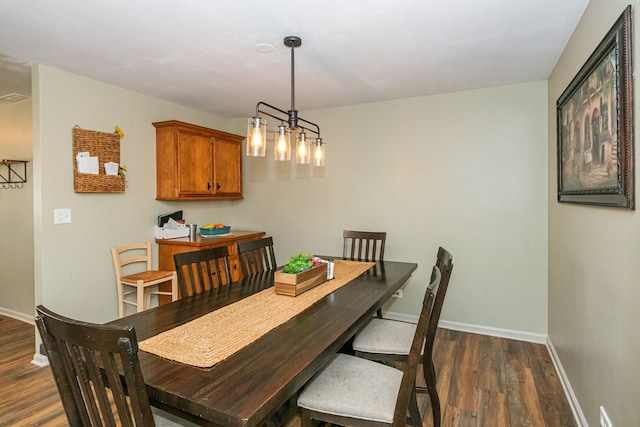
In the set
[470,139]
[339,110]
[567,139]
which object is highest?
[339,110]

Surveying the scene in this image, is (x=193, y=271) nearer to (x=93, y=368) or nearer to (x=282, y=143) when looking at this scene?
(x=282, y=143)

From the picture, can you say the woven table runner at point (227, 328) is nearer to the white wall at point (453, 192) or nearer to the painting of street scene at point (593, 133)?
the painting of street scene at point (593, 133)

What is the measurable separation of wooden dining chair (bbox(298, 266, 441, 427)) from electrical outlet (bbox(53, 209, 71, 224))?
254cm

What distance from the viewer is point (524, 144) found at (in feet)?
10.5

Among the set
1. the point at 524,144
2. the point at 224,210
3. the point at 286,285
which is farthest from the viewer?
the point at 224,210

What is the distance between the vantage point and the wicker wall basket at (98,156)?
9.79 ft

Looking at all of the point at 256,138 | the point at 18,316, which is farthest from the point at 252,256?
the point at 18,316

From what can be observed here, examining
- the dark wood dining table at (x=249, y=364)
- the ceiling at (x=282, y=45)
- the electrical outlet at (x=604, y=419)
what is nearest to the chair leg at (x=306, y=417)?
the dark wood dining table at (x=249, y=364)

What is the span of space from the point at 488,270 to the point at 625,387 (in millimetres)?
1992

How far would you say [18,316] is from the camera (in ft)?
12.8

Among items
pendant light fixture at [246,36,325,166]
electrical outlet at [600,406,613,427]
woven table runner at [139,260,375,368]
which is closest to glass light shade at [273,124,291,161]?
pendant light fixture at [246,36,325,166]

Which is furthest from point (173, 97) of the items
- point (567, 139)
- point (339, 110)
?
point (567, 139)

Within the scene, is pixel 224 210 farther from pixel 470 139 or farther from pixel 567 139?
pixel 567 139

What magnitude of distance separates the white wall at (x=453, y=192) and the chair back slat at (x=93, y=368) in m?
3.07
